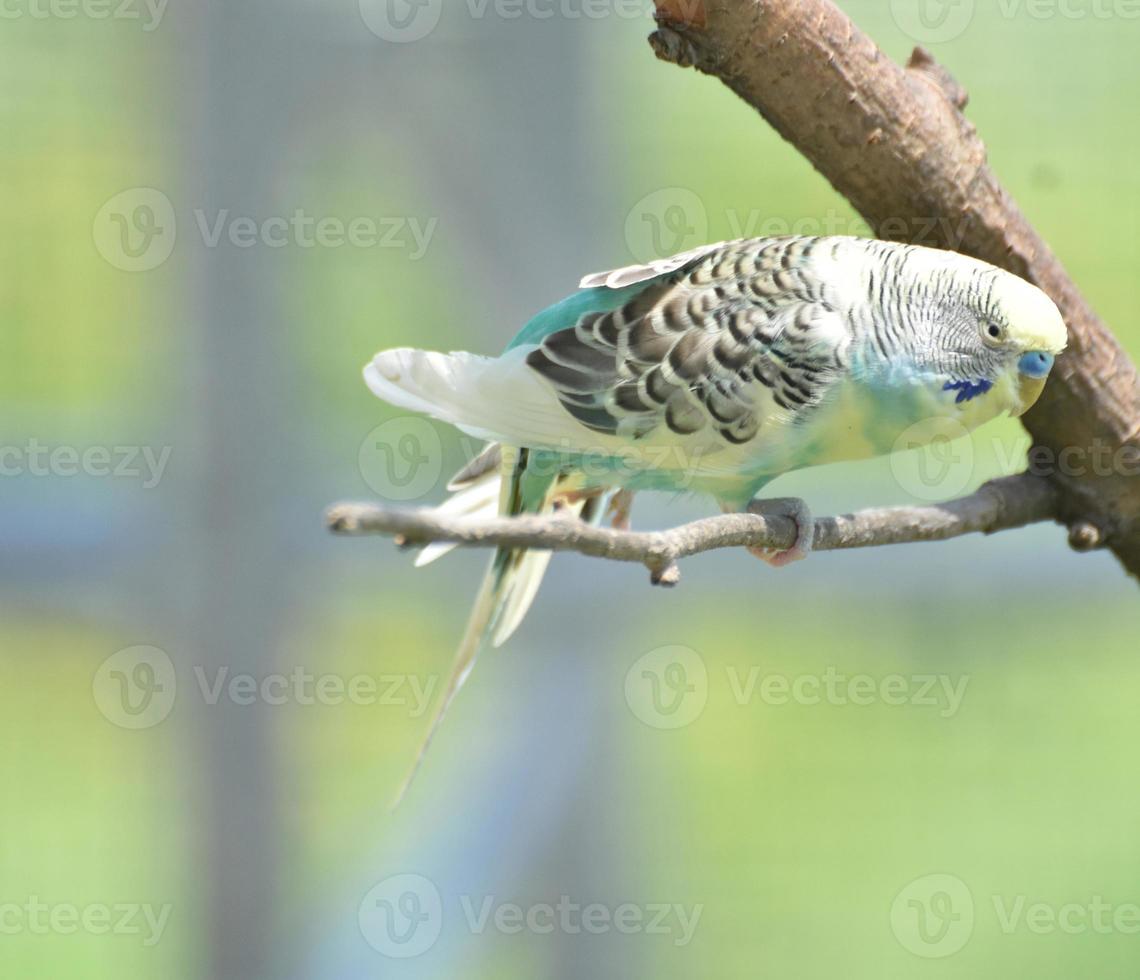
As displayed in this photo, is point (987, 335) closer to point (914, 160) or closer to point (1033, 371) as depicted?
point (1033, 371)

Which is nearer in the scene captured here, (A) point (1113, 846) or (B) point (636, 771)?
(B) point (636, 771)

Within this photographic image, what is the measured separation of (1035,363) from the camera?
1062 millimetres

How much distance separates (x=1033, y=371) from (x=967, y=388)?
0.05m

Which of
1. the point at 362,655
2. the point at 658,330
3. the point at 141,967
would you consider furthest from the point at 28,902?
the point at 658,330

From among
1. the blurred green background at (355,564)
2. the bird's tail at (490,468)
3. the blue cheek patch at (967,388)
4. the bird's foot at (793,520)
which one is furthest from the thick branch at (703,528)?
the blurred green background at (355,564)

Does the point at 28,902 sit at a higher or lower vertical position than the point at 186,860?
lower

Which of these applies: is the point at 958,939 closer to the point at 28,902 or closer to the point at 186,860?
the point at 186,860

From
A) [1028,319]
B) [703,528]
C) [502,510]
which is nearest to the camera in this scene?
[703,528]

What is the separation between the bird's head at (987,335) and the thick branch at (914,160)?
79 millimetres

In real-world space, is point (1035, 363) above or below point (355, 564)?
above

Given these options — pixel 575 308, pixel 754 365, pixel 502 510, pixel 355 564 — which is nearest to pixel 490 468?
pixel 502 510

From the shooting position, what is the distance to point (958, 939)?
2592mm

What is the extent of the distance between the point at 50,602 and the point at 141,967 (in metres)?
0.67

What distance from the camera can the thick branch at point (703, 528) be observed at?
22.9 inches
